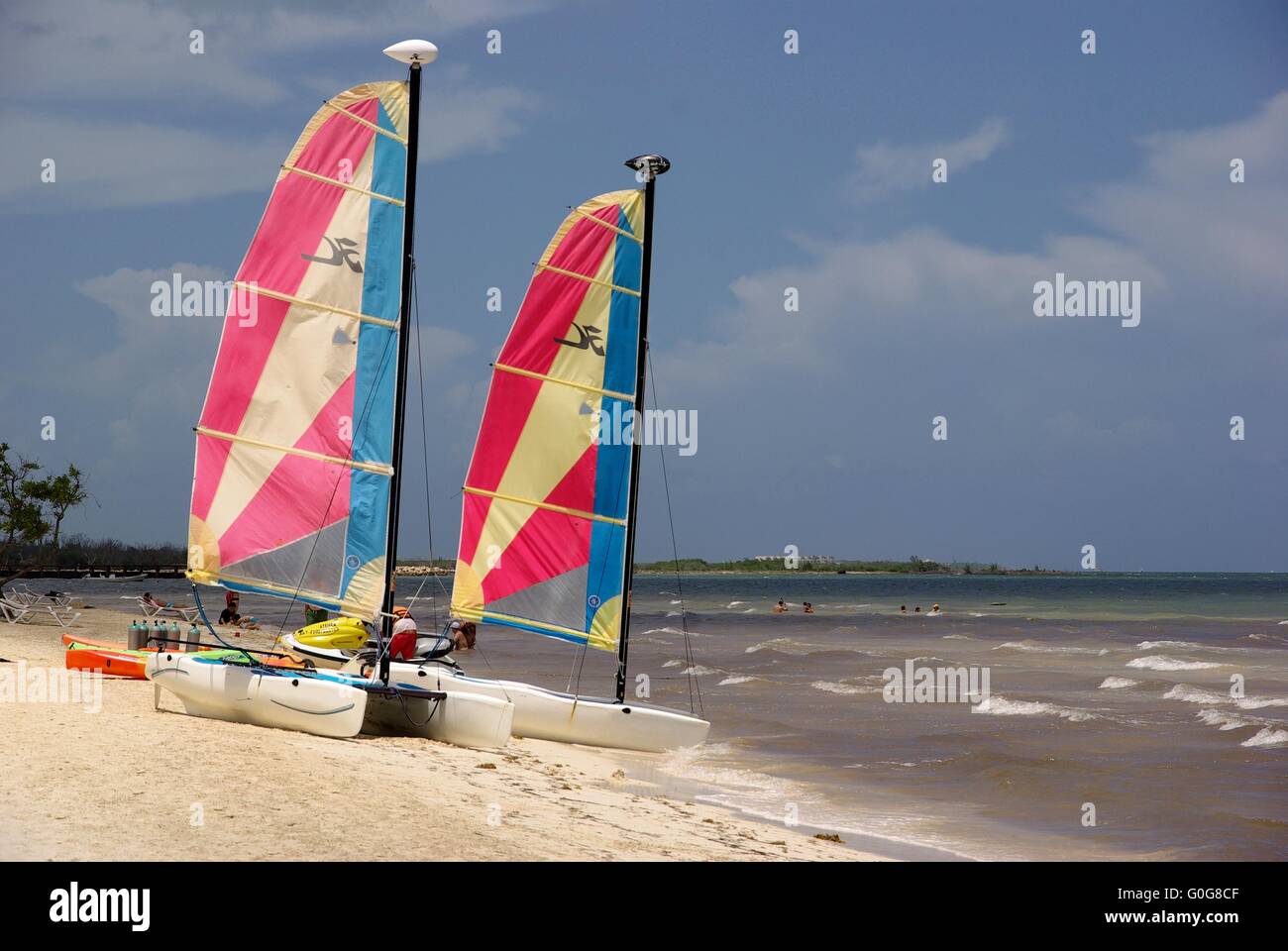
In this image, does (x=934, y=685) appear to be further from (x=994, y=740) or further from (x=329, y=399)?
(x=329, y=399)

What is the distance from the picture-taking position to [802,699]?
2352 centimetres

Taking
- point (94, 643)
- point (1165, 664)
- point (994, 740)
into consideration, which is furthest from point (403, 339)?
point (1165, 664)

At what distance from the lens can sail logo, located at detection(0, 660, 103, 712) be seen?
1341cm

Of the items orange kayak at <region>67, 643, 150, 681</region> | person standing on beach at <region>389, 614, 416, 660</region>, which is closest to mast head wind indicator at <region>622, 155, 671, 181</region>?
person standing on beach at <region>389, 614, 416, 660</region>

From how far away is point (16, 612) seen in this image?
29.1 meters

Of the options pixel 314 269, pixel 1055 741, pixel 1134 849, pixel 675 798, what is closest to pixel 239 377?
pixel 314 269

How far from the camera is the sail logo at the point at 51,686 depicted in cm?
1341

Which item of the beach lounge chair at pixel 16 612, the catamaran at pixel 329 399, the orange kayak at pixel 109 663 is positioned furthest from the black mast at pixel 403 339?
the beach lounge chair at pixel 16 612
